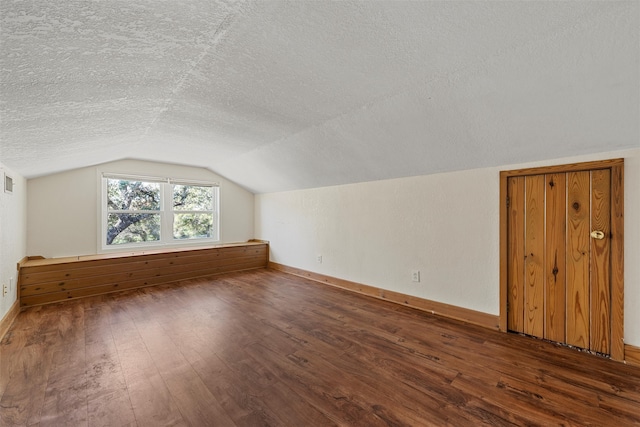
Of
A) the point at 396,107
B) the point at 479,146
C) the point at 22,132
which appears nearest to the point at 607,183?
the point at 479,146

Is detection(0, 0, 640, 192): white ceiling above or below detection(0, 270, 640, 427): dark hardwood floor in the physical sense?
above

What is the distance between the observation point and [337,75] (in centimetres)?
179

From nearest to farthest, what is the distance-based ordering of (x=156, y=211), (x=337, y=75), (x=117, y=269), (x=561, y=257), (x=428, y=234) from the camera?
(x=337, y=75) → (x=561, y=257) → (x=428, y=234) → (x=117, y=269) → (x=156, y=211)

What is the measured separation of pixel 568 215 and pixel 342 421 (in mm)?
2478

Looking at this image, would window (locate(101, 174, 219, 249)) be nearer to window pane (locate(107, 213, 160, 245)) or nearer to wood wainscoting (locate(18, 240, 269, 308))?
window pane (locate(107, 213, 160, 245))

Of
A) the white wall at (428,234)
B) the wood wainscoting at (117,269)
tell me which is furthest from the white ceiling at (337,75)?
the wood wainscoting at (117,269)

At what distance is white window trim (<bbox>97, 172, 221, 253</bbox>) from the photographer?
14.2 feet

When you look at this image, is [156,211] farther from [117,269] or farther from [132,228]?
[117,269]

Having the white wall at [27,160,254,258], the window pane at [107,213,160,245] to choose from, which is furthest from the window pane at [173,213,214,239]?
the white wall at [27,160,254,258]

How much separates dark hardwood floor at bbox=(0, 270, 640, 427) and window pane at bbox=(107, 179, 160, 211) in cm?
199

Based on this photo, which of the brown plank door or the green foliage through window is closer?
the brown plank door

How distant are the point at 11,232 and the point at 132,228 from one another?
172cm

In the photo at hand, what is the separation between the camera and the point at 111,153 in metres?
3.67

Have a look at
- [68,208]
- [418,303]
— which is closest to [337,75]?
[418,303]
